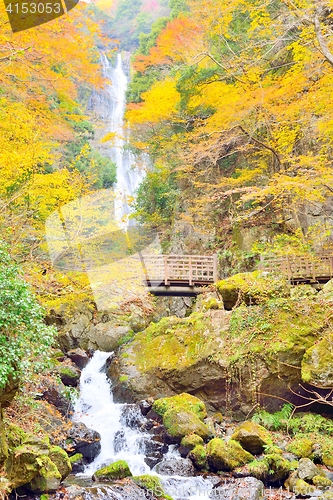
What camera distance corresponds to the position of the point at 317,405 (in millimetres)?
10391

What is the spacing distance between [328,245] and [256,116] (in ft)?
16.5

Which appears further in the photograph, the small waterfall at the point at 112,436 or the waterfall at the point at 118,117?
the waterfall at the point at 118,117

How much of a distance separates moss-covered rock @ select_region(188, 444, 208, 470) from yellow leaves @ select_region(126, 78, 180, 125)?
1450 centimetres

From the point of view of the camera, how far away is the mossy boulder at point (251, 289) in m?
11.6

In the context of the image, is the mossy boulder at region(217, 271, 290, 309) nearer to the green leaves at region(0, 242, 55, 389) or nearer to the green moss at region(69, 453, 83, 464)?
the green moss at region(69, 453, 83, 464)

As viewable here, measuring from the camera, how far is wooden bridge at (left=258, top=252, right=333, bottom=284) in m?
13.3

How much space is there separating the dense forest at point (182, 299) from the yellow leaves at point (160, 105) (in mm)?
67

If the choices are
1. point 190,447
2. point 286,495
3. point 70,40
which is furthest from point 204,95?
point 286,495

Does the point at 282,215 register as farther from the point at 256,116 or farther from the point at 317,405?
the point at 317,405

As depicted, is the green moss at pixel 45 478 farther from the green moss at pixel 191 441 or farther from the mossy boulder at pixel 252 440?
the mossy boulder at pixel 252 440

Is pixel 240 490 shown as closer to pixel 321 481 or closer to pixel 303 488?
pixel 303 488

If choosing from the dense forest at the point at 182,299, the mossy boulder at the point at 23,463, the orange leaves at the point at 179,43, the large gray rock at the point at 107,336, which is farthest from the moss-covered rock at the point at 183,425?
the orange leaves at the point at 179,43

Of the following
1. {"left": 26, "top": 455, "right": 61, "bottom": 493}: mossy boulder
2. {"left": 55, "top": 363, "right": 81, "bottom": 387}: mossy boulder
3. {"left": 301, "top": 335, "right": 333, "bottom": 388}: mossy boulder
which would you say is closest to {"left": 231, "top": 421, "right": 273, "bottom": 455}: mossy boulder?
{"left": 301, "top": 335, "right": 333, "bottom": 388}: mossy boulder

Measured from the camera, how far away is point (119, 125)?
3030 cm
